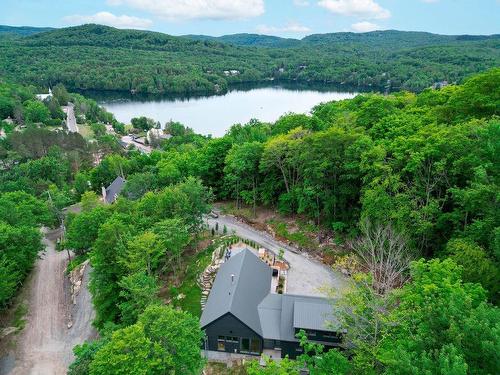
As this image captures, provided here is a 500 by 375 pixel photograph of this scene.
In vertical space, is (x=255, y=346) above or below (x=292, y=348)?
below

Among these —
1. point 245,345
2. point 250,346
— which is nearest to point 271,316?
point 250,346

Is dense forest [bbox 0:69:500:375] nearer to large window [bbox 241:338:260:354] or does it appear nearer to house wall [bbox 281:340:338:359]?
house wall [bbox 281:340:338:359]

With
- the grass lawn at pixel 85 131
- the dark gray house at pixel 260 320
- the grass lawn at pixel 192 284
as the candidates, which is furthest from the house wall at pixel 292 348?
the grass lawn at pixel 85 131

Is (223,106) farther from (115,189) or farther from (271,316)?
(271,316)

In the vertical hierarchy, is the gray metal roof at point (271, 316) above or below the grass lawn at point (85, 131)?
below

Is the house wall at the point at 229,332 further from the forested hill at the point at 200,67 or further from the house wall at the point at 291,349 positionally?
the forested hill at the point at 200,67

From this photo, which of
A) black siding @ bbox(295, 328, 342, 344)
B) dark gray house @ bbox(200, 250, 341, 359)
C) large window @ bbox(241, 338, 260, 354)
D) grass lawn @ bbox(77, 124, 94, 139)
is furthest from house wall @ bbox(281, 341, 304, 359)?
grass lawn @ bbox(77, 124, 94, 139)

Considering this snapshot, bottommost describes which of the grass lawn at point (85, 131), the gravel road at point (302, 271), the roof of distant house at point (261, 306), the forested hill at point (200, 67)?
the gravel road at point (302, 271)
